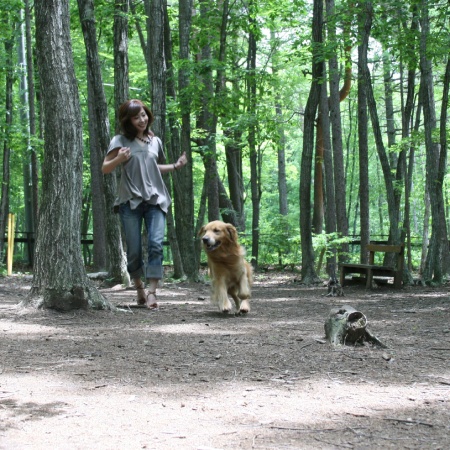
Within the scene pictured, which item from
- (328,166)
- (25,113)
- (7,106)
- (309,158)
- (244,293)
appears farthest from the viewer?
(25,113)

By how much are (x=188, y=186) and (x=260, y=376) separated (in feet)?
31.0

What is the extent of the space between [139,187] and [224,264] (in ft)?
4.25

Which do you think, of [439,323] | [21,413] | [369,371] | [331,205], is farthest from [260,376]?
[331,205]

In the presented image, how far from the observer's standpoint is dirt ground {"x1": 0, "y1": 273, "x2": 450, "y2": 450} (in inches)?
106

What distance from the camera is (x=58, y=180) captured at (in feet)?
19.8

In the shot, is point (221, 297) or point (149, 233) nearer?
point (149, 233)

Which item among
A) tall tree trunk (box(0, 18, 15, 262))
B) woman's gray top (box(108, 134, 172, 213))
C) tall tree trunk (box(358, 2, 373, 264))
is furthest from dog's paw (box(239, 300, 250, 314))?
tall tree trunk (box(0, 18, 15, 262))

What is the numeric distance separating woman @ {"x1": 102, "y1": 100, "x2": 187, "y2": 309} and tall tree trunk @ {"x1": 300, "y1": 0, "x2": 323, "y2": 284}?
20.1ft

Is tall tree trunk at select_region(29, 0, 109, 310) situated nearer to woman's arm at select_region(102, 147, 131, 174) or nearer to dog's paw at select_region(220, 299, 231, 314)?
woman's arm at select_region(102, 147, 131, 174)

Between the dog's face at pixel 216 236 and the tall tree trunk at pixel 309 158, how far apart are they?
585 cm

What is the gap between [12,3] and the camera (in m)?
14.2

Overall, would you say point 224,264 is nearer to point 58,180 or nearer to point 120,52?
point 58,180

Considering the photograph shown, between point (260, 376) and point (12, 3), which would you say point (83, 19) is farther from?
point (260, 376)

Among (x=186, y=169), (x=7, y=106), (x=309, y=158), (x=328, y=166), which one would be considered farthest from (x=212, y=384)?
(x=7, y=106)
